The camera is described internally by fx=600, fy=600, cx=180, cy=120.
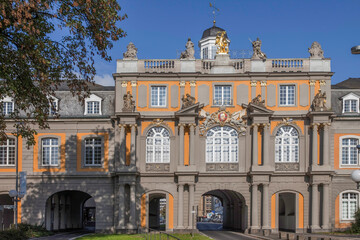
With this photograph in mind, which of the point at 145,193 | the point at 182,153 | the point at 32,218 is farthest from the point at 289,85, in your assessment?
the point at 32,218

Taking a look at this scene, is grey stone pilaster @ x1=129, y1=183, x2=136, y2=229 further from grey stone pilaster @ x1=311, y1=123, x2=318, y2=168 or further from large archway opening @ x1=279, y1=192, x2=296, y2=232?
grey stone pilaster @ x1=311, y1=123, x2=318, y2=168

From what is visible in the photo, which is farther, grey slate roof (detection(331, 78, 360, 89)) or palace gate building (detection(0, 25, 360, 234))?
grey slate roof (detection(331, 78, 360, 89))

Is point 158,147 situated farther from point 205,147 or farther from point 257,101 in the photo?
point 257,101

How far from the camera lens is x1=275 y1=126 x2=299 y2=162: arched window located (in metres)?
48.2

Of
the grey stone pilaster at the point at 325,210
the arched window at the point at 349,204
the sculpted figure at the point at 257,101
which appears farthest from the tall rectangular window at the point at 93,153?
the arched window at the point at 349,204

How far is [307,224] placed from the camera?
47.2 meters

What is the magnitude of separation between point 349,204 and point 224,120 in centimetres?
1216

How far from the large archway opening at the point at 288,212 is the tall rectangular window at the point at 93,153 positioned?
15.8 metres

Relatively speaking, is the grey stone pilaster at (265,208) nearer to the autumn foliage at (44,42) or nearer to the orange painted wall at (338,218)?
the orange painted wall at (338,218)

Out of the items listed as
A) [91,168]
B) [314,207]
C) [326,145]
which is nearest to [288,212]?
[314,207]

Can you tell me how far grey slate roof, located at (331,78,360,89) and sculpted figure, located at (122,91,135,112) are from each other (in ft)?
57.9

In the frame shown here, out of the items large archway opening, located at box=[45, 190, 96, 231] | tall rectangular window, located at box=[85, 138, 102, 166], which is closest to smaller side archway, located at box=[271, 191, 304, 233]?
tall rectangular window, located at box=[85, 138, 102, 166]

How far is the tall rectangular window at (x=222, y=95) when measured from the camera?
48.8 metres

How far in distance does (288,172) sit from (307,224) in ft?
14.1
